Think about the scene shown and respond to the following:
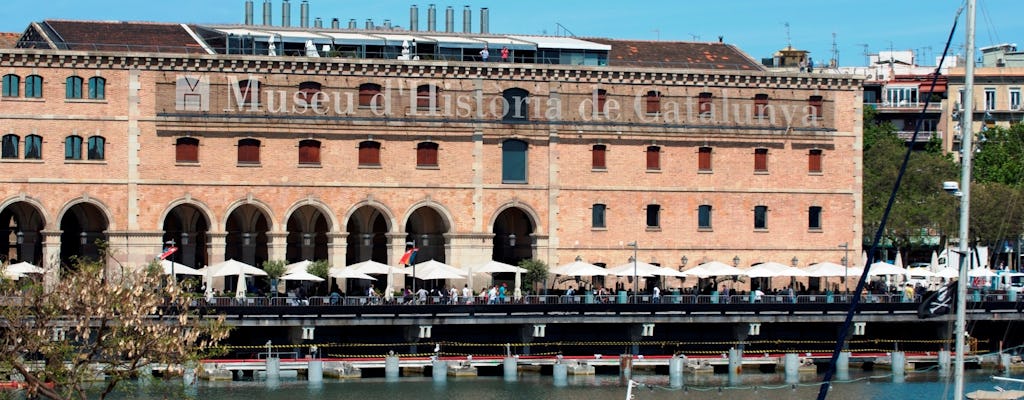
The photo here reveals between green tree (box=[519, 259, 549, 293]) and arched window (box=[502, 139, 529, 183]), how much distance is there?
162 inches

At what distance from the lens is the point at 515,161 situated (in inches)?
3821

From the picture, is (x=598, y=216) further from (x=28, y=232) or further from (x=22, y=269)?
(x=22, y=269)

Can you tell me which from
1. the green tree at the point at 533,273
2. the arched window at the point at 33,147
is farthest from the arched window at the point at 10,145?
the green tree at the point at 533,273

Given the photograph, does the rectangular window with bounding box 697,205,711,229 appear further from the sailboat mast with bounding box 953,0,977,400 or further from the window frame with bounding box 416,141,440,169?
the sailboat mast with bounding box 953,0,977,400

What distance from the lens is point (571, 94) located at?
97.1 meters

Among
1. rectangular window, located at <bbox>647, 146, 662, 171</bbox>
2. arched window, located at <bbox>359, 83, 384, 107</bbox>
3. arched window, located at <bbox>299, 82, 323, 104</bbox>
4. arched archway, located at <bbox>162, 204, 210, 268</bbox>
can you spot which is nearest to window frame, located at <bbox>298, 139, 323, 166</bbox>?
arched window, located at <bbox>299, 82, 323, 104</bbox>

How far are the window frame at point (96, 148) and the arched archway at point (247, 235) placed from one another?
21.0 ft

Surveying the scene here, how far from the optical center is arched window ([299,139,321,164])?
93.9 metres

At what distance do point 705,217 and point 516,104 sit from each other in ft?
35.0

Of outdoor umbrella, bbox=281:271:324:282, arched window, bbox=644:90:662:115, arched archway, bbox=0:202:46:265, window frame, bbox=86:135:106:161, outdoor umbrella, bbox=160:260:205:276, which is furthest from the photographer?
arched window, bbox=644:90:662:115

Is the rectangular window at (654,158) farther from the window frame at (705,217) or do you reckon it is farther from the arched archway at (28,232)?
the arched archway at (28,232)

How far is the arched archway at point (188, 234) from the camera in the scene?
9450 centimetres

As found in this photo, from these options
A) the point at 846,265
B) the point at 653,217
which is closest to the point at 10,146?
the point at 653,217

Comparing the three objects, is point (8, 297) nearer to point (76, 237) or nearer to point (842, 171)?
point (76, 237)
